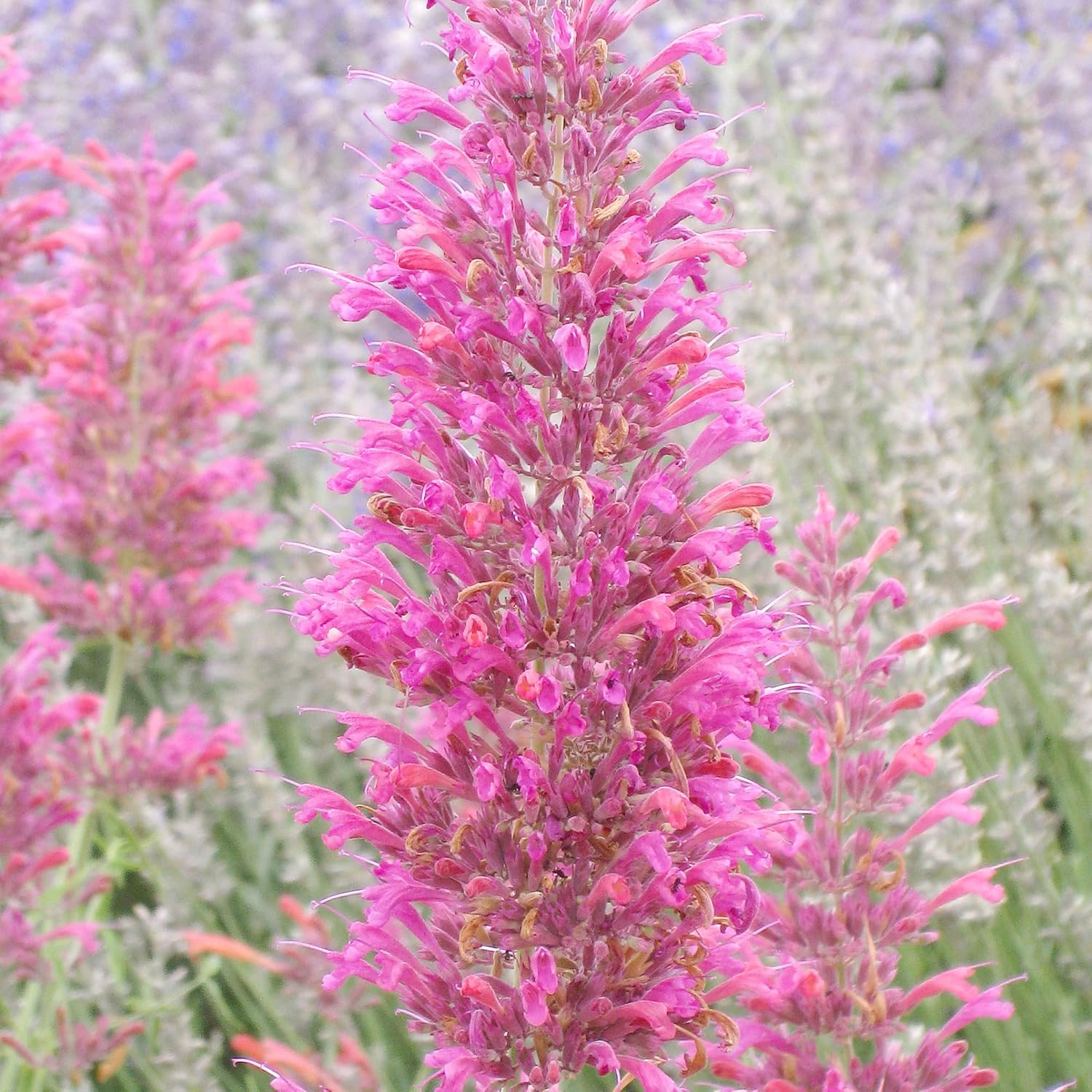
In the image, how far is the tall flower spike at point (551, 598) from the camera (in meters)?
1.96

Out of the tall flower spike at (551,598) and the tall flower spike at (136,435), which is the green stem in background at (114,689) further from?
the tall flower spike at (551,598)

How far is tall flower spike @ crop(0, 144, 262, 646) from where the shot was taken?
12.9ft

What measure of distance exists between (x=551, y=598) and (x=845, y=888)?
2.37 ft

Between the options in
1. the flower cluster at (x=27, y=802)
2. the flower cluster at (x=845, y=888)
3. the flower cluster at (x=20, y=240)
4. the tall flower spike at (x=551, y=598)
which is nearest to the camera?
the tall flower spike at (x=551, y=598)

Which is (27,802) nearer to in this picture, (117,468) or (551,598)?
(117,468)

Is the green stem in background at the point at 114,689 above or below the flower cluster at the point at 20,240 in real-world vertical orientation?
below

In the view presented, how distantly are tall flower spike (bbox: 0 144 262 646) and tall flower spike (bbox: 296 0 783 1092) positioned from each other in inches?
79.3

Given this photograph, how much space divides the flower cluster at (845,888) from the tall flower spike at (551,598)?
7.7 inches

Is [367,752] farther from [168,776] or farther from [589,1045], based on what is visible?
[589,1045]

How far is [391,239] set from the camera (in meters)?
6.93

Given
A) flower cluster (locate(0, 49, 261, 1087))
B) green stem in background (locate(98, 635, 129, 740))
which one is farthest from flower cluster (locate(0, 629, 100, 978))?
green stem in background (locate(98, 635, 129, 740))

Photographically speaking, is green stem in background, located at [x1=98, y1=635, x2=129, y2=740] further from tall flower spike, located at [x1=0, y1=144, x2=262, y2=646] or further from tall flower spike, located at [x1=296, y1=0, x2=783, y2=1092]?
tall flower spike, located at [x1=296, y1=0, x2=783, y2=1092]

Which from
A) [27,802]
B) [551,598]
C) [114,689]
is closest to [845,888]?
[551,598]

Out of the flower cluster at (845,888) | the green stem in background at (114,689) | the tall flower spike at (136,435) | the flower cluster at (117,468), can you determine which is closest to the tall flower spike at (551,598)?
the flower cluster at (845,888)
